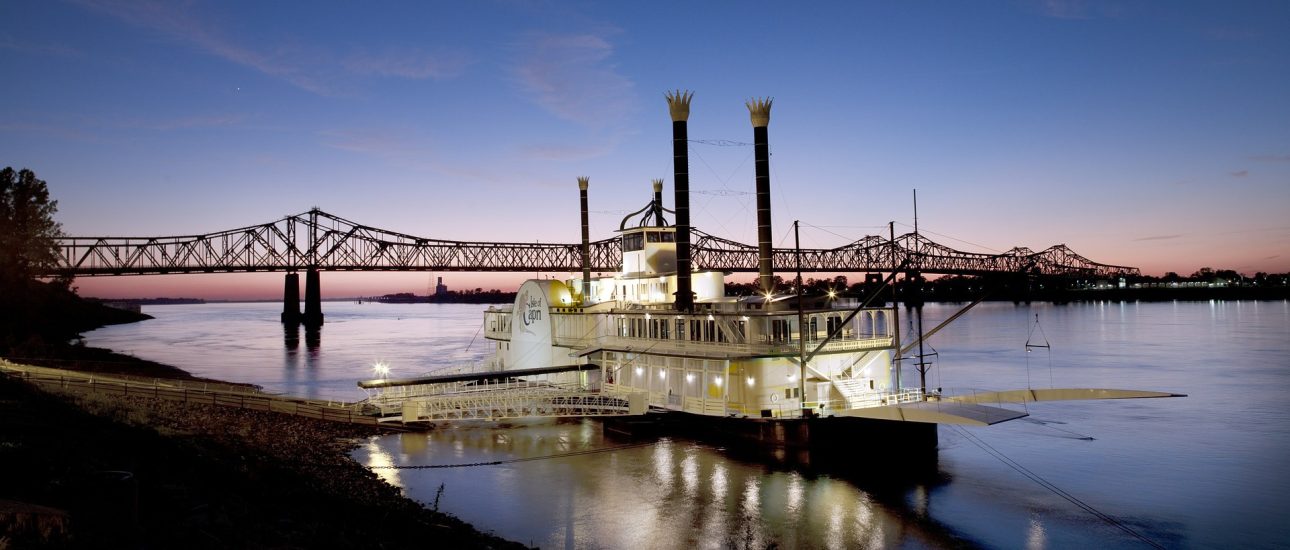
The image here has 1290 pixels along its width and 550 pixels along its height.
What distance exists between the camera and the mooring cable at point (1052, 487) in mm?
21781

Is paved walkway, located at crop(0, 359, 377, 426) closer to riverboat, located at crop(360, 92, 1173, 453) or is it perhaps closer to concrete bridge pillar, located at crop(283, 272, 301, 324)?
riverboat, located at crop(360, 92, 1173, 453)

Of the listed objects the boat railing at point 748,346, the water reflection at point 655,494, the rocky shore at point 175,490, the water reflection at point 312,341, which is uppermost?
the boat railing at point 748,346

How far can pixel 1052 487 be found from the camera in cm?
2678

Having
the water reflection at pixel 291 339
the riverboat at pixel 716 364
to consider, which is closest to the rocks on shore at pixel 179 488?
the riverboat at pixel 716 364

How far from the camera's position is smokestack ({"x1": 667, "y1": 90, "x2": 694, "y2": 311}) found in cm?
3509

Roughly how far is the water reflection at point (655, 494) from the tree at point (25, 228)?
162 feet

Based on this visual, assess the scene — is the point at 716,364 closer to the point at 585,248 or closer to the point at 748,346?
the point at 748,346

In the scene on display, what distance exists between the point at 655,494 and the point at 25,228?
66460 mm

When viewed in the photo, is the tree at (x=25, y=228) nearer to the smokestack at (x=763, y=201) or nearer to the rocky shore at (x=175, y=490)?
the rocky shore at (x=175, y=490)

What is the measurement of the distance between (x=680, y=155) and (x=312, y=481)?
969 inches

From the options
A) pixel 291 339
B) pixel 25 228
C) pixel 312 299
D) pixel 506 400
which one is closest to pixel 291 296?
pixel 312 299

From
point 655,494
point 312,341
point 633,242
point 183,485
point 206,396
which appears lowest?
point 655,494

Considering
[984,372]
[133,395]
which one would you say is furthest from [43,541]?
[984,372]

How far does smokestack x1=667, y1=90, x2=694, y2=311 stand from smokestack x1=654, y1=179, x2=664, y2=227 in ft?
21.6
